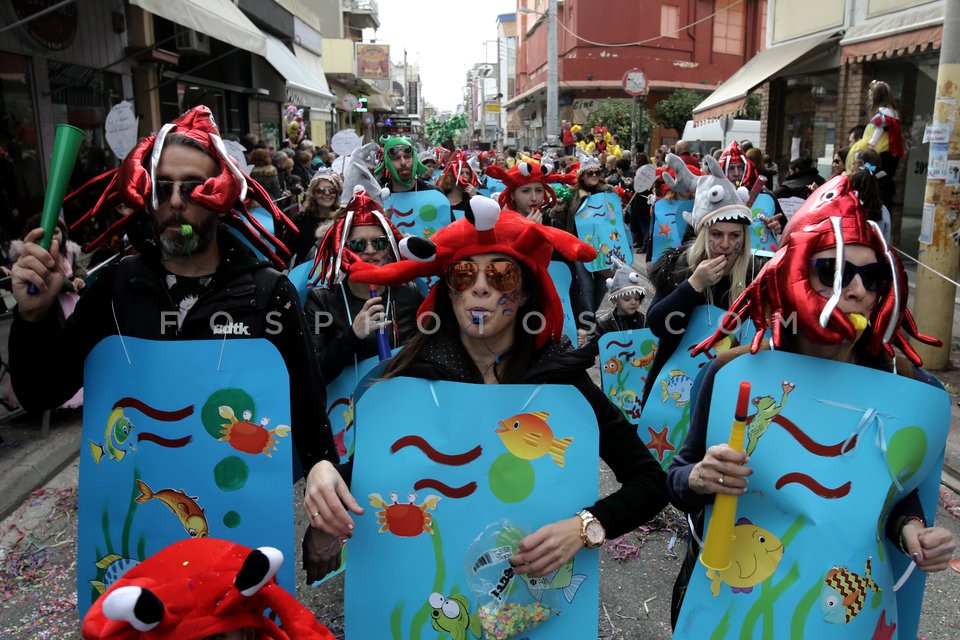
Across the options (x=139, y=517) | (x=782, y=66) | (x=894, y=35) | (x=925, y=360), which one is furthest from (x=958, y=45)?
(x=782, y=66)

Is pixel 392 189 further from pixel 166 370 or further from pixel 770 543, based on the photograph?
pixel 770 543

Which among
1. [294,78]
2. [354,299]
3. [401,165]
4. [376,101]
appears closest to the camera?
[354,299]

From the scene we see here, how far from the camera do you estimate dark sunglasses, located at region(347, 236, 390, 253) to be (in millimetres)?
4203

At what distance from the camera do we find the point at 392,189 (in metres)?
7.58

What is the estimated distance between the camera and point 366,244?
4.22 meters

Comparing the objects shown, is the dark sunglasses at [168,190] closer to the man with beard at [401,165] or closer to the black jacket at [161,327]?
the black jacket at [161,327]

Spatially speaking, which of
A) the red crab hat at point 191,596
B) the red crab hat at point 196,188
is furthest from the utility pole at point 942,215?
the red crab hat at point 191,596

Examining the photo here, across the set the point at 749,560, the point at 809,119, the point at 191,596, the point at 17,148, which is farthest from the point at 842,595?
the point at 809,119

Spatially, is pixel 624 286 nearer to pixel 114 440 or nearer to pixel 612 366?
pixel 612 366

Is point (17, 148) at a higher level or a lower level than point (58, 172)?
higher

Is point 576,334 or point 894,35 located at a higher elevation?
point 894,35

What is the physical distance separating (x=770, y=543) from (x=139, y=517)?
163 cm

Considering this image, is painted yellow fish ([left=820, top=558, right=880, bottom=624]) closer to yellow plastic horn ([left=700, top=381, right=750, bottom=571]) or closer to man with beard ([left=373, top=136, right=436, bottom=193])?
yellow plastic horn ([left=700, top=381, right=750, bottom=571])

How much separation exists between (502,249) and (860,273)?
3.04 feet
